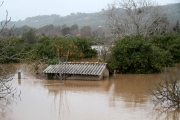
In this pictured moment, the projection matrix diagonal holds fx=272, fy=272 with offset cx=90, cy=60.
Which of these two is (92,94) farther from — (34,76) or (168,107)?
(34,76)

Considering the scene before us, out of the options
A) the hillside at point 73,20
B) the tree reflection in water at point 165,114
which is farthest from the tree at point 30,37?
the tree reflection in water at point 165,114

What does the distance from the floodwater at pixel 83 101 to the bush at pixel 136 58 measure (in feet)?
6.39

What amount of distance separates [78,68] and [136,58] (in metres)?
4.24

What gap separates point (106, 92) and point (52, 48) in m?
11.1

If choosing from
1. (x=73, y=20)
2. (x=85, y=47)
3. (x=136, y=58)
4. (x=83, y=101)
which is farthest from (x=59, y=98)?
(x=73, y=20)

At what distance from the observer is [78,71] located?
1545 cm

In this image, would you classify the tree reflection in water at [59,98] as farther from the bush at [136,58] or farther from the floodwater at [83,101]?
the bush at [136,58]

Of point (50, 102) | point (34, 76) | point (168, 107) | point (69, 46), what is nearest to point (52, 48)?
point (69, 46)

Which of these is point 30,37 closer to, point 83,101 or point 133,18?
point 133,18

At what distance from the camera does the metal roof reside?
15.3 metres

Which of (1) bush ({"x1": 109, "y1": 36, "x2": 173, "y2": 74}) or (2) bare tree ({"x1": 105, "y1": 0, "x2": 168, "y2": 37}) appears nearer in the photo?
(1) bush ({"x1": 109, "y1": 36, "x2": 173, "y2": 74})

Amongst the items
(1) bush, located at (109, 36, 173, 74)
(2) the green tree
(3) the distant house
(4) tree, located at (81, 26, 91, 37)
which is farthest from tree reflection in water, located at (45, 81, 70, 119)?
(4) tree, located at (81, 26, 91, 37)

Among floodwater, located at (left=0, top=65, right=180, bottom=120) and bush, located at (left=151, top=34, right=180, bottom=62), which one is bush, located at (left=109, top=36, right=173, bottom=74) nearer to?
floodwater, located at (left=0, top=65, right=180, bottom=120)

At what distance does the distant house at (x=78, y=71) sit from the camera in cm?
1529
